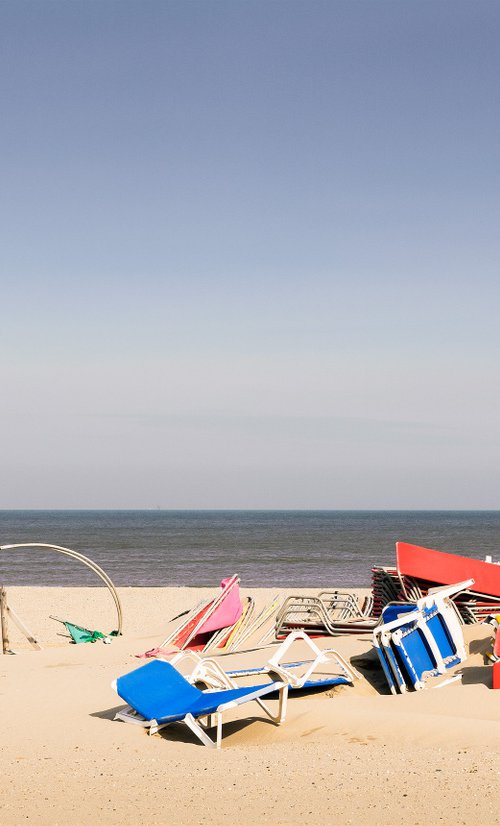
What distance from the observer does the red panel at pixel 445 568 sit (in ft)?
37.9

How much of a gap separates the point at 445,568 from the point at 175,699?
251 inches

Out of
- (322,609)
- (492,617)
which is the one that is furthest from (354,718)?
(492,617)

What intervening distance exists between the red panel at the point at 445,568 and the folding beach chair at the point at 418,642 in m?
2.66

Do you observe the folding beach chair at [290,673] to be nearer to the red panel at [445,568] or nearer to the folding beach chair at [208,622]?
the folding beach chair at [208,622]

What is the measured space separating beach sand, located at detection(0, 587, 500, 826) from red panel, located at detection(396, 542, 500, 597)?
9.84ft

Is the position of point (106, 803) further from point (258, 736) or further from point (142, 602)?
point (142, 602)

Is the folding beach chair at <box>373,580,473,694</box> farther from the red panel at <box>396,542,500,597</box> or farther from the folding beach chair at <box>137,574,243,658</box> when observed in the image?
the folding beach chair at <box>137,574,243,658</box>

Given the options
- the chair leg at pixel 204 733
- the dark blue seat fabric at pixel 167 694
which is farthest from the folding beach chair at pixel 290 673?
the chair leg at pixel 204 733

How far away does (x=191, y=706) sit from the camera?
20.4 feet

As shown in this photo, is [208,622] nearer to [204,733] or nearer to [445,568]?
[445,568]

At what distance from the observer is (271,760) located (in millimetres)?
5305

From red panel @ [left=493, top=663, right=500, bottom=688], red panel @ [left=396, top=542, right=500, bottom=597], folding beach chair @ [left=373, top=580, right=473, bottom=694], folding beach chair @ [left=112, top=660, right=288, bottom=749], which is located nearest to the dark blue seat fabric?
folding beach chair @ [left=112, top=660, right=288, bottom=749]

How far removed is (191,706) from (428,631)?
8.96 feet

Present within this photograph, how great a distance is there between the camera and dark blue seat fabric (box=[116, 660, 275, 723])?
6121 millimetres
